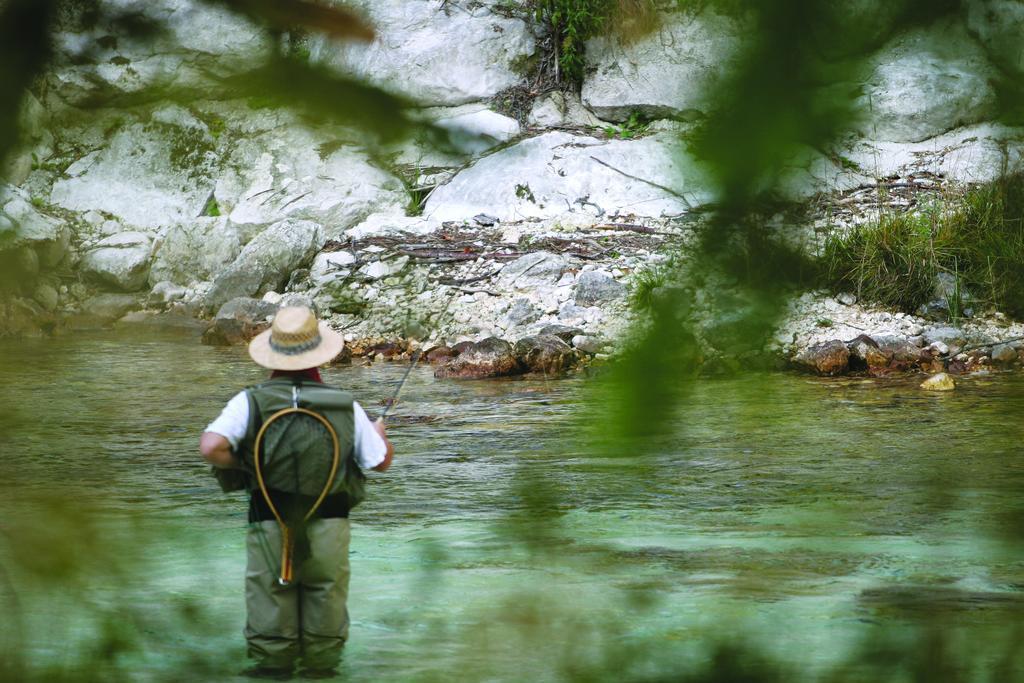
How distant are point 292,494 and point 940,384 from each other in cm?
741

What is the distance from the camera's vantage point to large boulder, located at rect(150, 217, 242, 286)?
14.8 metres

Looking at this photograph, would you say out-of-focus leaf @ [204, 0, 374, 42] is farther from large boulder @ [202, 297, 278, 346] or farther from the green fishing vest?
large boulder @ [202, 297, 278, 346]

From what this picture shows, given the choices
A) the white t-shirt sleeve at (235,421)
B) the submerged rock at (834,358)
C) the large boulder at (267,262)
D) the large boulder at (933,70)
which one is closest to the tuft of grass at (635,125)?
the large boulder at (933,70)

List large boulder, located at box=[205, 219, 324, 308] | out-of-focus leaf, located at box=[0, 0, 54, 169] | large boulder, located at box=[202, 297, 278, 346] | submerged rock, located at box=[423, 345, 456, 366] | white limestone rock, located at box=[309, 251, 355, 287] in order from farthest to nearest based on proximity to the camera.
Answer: large boulder, located at box=[205, 219, 324, 308] → white limestone rock, located at box=[309, 251, 355, 287] → large boulder, located at box=[202, 297, 278, 346] → submerged rock, located at box=[423, 345, 456, 366] → out-of-focus leaf, located at box=[0, 0, 54, 169]

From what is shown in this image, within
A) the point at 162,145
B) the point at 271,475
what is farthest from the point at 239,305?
the point at 162,145

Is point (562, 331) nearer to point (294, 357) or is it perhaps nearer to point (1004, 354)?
point (1004, 354)

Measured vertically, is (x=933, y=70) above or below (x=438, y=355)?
above

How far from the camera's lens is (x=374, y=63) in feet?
2.86

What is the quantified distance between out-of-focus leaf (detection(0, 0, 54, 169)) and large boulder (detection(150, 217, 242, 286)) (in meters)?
14.2

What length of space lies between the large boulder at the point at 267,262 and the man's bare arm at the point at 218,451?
1041cm

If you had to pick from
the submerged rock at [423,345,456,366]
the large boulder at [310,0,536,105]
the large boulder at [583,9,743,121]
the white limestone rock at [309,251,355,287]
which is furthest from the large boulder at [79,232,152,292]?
the large boulder at [583,9,743,121]

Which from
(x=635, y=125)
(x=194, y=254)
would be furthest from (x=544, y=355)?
(x=635, y=125)

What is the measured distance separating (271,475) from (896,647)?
2.74 m

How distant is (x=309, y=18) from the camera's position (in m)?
0.83
